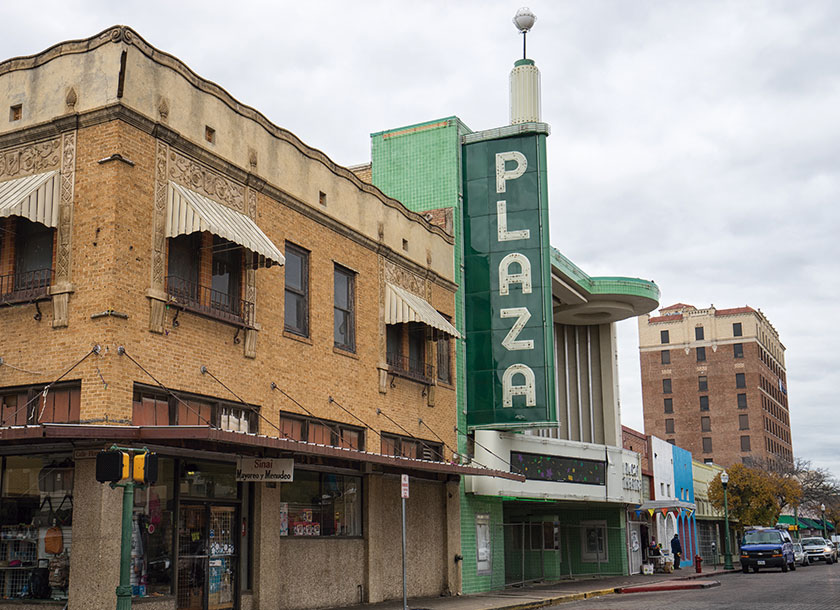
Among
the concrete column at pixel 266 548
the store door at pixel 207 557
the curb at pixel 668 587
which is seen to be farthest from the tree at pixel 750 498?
the store door at pixel 207 557

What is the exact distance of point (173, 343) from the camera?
16.7 metres

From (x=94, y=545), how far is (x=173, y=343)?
3.69 metres

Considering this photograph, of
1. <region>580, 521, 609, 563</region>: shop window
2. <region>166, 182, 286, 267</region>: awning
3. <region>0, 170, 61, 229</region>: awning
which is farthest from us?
<region>580, 521, 609, 563</region>: shop window

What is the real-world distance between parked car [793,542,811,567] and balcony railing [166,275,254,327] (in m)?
39.8

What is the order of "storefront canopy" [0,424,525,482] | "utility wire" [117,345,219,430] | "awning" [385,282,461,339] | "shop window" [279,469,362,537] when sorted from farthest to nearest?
1. "awning" [385,282,461,339]
2. "shop window" [279,469,362,537]
3. "utility wire" [117,345,219,430]
4. "storefront canopy" [0,424,525,482]

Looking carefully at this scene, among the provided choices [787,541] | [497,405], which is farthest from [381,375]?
[787,541]

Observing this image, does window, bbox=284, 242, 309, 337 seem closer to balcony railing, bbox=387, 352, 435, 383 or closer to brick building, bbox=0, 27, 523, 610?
brick building, bbox=0, 27, 523, 610

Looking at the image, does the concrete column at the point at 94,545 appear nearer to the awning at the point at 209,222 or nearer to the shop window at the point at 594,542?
the awning at the point at 209,222

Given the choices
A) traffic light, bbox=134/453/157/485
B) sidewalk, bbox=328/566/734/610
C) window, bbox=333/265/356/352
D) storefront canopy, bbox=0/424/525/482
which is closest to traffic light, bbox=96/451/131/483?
traffic light, bbox=134/453/157/485

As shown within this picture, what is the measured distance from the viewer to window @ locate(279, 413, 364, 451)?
20.1 m

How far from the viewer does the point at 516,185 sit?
28969 millimetres

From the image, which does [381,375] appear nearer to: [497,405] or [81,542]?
[497,405]

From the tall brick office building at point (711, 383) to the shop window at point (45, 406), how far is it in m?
111

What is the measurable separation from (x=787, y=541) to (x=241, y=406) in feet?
111
